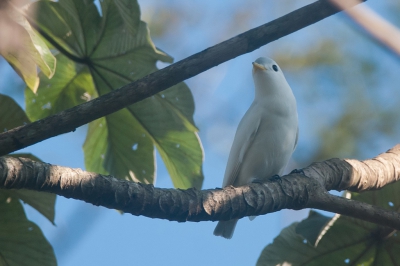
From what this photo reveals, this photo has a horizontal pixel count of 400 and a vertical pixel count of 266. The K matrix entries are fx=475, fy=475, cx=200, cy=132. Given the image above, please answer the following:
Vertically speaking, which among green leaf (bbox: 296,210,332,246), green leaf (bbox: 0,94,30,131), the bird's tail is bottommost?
green leaf (bbox: 296,210,332,246)

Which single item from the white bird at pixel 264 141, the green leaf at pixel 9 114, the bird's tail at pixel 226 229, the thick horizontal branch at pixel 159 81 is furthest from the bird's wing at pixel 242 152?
the green leaf at pixel 9 114

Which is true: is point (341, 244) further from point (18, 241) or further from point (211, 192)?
point (18, 241)

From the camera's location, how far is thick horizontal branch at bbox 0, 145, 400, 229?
2.09 meters

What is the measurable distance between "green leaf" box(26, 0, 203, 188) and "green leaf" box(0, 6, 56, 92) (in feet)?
3.61

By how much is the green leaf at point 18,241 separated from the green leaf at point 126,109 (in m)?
0.98

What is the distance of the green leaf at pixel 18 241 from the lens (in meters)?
2.99

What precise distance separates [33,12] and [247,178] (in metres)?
2.14

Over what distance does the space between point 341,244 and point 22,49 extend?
2.45 metres

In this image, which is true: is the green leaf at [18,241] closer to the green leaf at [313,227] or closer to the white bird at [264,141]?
the white bird at [264,141]

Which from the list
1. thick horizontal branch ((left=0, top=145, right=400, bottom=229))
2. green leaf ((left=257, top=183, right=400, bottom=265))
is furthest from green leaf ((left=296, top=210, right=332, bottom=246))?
thick horizontal branch ((left=0, top=145, right=400, bottom=229))

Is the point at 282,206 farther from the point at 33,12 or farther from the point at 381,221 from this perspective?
the point at 33,12

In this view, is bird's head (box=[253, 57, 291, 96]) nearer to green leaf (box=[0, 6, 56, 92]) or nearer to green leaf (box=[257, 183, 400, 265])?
green leaf (box=[257, 183, 400, 265])

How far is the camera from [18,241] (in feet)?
9.88

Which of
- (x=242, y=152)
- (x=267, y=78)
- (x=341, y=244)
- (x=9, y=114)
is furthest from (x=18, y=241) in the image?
(x=267, y=78)
